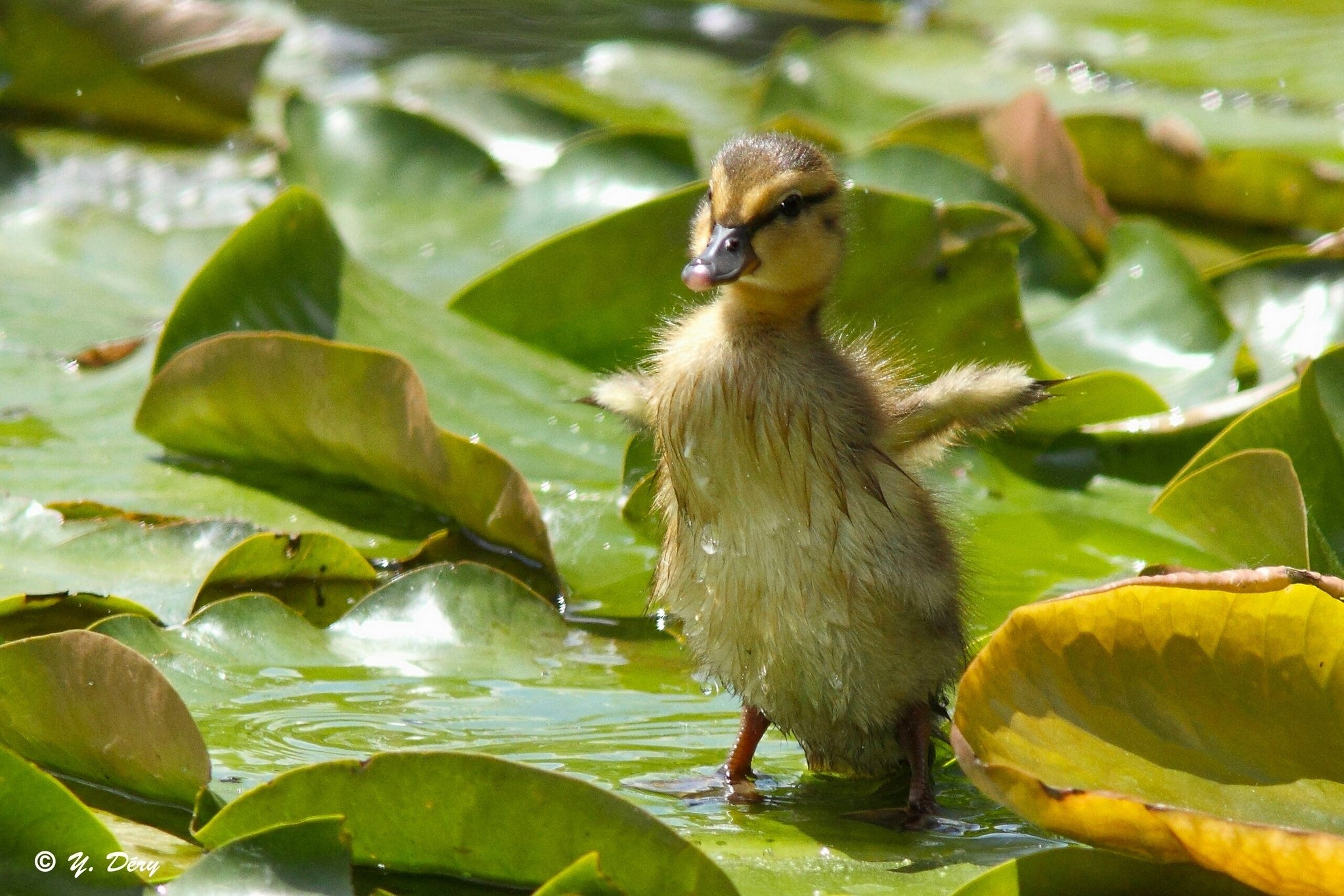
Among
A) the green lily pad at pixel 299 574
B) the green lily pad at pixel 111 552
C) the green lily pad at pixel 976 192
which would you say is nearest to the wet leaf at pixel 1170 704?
the green lily pad at pixel 299 574

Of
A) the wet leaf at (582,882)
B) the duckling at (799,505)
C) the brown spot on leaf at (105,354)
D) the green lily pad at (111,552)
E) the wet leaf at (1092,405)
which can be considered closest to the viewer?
the wet leaf at (582,882)

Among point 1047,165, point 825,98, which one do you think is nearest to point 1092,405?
point 1047,165

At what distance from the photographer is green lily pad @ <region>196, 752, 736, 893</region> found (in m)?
1.46

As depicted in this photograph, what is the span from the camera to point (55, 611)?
2078mm

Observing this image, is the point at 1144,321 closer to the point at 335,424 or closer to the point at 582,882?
the point at 335,424

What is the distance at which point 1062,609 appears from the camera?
1.56 meters

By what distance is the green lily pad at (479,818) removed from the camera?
1464 millimetres

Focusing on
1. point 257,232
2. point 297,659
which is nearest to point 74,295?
point 257,232

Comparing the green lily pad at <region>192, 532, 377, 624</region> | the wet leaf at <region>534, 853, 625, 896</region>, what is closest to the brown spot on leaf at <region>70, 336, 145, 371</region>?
the green lily pad at <region>192, 532, 377, 624</region>

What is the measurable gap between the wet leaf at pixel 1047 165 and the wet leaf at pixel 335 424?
153 cm

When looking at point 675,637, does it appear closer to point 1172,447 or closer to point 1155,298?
point 1172,447

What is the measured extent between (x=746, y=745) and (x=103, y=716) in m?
0.74

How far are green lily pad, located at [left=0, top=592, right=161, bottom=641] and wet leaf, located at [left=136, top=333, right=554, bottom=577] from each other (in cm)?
44

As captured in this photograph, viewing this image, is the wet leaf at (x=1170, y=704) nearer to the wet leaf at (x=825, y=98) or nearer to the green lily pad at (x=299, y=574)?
the green lily pad at (x=299, y=574)
